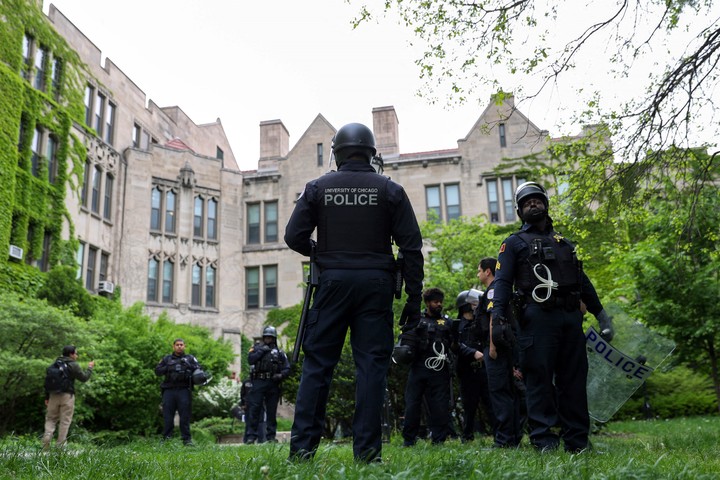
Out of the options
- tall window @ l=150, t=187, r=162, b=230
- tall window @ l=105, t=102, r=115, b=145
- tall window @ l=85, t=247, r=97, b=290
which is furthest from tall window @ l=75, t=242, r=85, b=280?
tall window @ l=105, t=102, r=115, b=145

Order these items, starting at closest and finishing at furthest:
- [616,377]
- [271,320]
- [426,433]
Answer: [616,377], [426,433], [271,320]

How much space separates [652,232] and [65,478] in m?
17.4

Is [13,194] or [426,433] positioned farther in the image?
[13,194]

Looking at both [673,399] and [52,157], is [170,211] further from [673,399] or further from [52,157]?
[673,399]

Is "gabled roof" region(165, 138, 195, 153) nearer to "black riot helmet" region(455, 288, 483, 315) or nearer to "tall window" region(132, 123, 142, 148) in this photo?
Answer: "tall window" region(132, 123, 142, 148)

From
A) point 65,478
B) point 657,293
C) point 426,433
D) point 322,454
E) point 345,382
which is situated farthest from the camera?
point 657,293

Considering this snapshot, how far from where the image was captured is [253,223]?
37656 millimetres

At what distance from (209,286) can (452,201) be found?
13365mm

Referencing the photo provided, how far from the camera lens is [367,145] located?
17.0 feet

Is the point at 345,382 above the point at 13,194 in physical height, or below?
below

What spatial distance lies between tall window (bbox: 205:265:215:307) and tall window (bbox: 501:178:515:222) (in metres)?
15.4

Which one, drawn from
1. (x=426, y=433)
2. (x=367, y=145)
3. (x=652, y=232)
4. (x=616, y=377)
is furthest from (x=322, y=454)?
(x=652, y=232)

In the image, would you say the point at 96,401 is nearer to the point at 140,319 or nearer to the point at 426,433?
the point at 140,319

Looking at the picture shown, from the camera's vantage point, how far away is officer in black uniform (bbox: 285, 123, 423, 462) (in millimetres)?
4672
